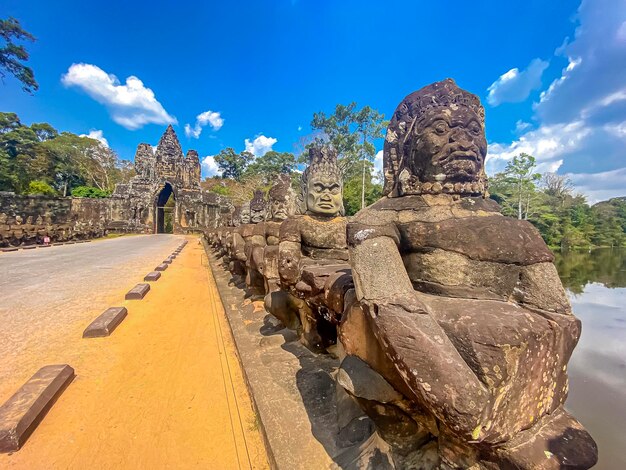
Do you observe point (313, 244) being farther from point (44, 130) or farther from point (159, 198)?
point (44, 130)

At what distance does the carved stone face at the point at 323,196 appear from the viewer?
10.2 ft

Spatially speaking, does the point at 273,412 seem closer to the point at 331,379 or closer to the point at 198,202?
the point at 331,379

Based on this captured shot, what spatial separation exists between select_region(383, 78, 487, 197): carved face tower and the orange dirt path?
6.29 feet

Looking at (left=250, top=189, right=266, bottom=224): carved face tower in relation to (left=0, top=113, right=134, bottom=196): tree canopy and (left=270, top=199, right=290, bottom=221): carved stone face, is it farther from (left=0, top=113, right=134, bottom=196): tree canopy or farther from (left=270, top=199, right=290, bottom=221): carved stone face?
(left=0, top=113, right=134, bottom=196): tree canopy

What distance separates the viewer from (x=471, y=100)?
194cm

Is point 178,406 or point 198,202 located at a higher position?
point 198,202

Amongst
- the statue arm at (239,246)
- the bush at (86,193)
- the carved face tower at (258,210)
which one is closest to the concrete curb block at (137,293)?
the statue arm at (239,246)

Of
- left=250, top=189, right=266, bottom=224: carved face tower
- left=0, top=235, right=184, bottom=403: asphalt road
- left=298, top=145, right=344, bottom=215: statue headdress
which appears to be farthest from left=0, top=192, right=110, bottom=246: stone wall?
left=298, top=145, right=344, bottom=215: statue headdress

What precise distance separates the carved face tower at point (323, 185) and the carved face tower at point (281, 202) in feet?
5.28

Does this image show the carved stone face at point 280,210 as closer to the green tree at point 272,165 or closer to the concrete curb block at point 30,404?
the concrete curb block at point 30,404

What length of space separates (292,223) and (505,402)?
2308mm

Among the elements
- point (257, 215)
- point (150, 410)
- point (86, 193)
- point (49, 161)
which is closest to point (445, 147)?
point (150, 410)

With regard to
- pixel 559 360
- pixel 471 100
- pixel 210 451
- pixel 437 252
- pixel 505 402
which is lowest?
pixel 210 451

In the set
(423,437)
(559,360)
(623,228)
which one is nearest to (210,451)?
(423,437)
